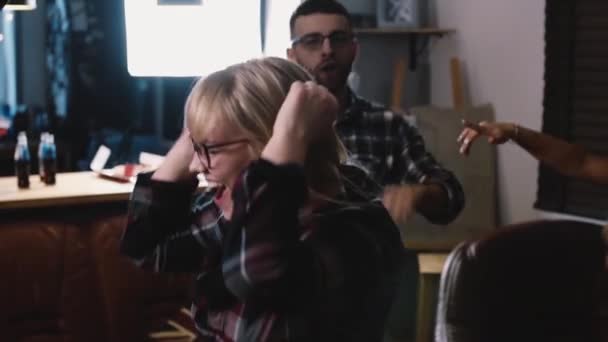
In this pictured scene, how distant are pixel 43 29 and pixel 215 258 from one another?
4.60 m

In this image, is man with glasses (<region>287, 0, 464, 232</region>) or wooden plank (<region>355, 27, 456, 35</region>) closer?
man with glasses (<region>287, 0, 464, 232</region>)

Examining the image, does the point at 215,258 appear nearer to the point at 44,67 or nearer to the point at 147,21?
the point at 147,21

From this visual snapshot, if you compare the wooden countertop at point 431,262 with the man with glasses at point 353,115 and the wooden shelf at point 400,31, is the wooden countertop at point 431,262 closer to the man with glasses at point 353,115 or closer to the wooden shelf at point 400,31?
the man with glasses at point 353,115

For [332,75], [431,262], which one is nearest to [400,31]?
[431,262]

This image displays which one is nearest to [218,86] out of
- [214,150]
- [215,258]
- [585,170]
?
[214,150]

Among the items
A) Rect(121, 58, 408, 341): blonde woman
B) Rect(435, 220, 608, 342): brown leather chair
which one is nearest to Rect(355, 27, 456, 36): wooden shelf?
→ Rect(435, 220, 608, 342): brown leather chair

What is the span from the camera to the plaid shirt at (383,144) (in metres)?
2.60

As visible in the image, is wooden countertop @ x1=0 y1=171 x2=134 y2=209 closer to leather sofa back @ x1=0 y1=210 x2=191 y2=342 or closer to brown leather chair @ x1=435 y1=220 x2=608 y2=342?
leather sofa back @ x1=0 y1=210 x2=191 y2=342

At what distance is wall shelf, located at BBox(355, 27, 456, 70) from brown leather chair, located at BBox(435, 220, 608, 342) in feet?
8.24

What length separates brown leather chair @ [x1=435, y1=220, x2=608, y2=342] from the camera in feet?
4.47

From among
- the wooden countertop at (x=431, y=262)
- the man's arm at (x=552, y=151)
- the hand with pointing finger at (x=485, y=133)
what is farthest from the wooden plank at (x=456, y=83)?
the hand with pointing finger at (x=485, y=133)

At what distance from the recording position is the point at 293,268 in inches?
43.6

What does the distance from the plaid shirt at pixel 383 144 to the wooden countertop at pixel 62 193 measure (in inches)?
33.5

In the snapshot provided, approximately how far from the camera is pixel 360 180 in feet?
4.52
